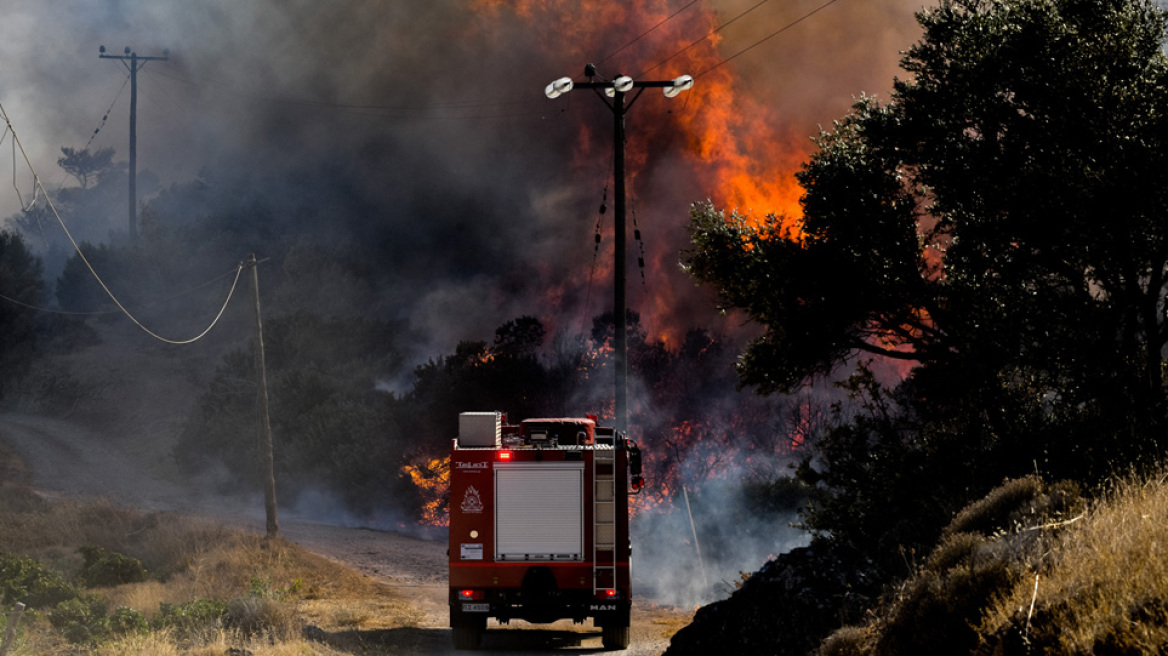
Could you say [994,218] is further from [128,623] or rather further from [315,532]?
[315,532]

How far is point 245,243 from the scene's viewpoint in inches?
3408

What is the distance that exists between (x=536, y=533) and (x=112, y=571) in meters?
12.8

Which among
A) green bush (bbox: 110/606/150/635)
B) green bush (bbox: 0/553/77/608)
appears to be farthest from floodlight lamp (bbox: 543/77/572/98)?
green bush (bbox: 0/553/77/608)

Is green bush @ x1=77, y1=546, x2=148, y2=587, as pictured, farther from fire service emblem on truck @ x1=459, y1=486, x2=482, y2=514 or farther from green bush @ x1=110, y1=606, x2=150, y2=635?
fire service emblem on truck @ x1=459, y1=486, x2=482, y2=514

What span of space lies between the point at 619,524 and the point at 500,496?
189cm

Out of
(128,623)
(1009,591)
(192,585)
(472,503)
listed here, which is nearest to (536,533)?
(472,503)

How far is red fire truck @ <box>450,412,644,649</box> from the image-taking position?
15.3 m

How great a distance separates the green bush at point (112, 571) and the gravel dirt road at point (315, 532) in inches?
242

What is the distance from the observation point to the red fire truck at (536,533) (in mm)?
15266

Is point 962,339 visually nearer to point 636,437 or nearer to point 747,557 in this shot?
point 747,557

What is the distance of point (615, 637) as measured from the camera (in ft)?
52.7

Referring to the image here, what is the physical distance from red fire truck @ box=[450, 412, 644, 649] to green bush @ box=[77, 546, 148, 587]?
37.2ft

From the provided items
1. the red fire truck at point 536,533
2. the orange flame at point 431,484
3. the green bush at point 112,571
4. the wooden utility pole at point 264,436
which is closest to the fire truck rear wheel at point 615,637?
the red fire truck at point 536,533

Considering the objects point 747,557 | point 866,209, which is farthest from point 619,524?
point 747,557
